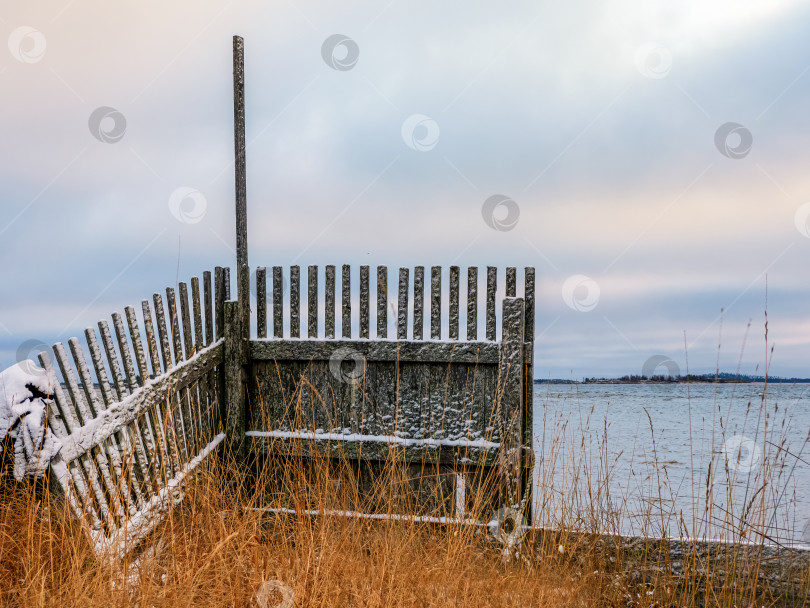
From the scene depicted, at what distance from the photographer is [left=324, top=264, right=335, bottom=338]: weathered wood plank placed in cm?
581

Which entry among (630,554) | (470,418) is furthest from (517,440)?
(630,554)

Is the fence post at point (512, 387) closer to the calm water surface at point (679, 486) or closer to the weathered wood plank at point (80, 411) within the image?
the calm water surface at point (679, 486)

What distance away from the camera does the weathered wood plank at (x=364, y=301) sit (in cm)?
575

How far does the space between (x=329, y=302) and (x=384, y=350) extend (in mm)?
658

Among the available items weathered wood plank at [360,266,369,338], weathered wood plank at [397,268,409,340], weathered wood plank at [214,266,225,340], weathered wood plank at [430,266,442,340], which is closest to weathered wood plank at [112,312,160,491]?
weathered wood plank at [214,266,225,340]

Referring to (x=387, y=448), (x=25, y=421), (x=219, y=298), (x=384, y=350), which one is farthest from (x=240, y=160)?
(x=25, y=421)

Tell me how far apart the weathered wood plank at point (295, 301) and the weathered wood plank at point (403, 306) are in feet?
3.05

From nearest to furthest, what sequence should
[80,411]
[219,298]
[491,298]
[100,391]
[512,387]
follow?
[80,411] < [100,391] < [512,387] < [491,298] < [219,298]

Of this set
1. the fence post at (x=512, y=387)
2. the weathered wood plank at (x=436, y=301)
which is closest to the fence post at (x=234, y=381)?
the weathered wood plank at (x=436, y=301)

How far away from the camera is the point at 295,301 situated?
5961 millimetres

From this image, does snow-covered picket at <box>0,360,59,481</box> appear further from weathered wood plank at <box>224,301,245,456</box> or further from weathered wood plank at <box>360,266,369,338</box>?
weathered wood plank at <box>360,266,369,338</box>

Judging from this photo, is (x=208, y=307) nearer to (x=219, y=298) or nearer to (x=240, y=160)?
(x=219, y=298)

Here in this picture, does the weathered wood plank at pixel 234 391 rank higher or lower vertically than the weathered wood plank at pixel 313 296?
lower

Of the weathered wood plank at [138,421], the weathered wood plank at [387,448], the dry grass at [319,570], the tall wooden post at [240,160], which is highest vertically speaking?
the tall wooden post at [240,160]
